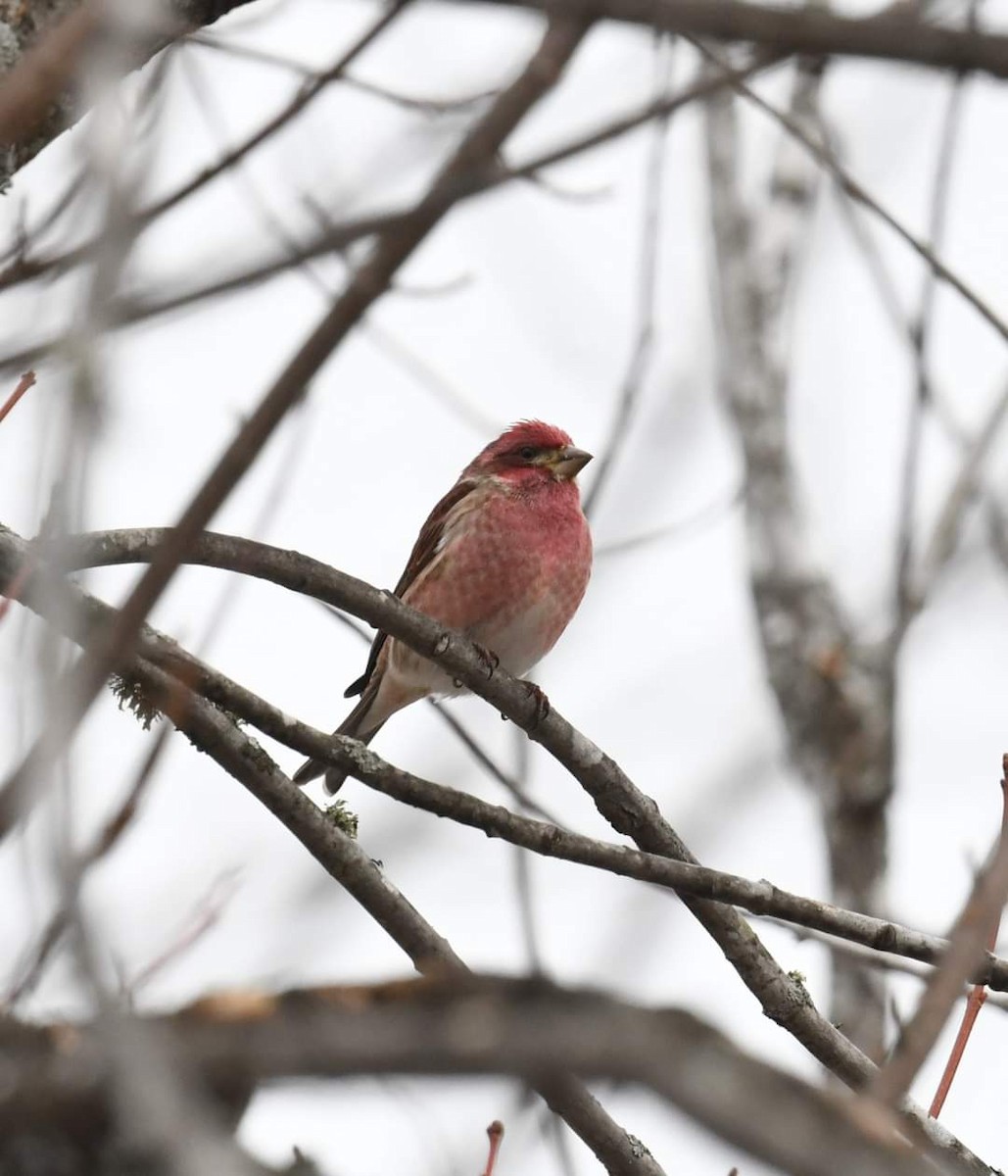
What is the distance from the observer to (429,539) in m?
8.36

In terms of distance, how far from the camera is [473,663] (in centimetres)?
513

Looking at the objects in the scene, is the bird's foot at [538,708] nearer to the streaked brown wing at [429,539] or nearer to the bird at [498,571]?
the bird at [498,571]

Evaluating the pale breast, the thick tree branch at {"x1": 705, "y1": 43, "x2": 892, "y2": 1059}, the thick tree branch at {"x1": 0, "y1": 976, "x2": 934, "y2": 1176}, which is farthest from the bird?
the thick tree branch at {"x1": 0, "y1": 976, "x2": 934, "y2": 1176}

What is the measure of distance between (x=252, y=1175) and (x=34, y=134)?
3.91 m

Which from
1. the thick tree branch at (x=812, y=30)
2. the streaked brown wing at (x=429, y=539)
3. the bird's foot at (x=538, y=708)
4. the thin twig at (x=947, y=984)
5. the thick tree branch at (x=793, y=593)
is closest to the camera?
the thin twig at (x=947, y=984)

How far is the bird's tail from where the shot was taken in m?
7.76

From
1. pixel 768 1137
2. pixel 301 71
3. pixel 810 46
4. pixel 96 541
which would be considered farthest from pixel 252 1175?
pixel 301 71

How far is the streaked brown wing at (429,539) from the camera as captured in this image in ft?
27.1

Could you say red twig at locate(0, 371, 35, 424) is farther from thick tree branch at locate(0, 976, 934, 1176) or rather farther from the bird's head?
the bird's head

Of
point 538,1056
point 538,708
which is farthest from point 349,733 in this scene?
point 538,1056

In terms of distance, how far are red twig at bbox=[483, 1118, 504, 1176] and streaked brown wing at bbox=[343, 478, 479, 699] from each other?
4960 mm

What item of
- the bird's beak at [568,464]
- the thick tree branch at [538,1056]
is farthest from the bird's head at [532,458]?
the thick tree branch at [538,1056]

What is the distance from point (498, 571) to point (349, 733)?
1416 mm

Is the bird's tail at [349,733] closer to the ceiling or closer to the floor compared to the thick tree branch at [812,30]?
closer to the ceiling
